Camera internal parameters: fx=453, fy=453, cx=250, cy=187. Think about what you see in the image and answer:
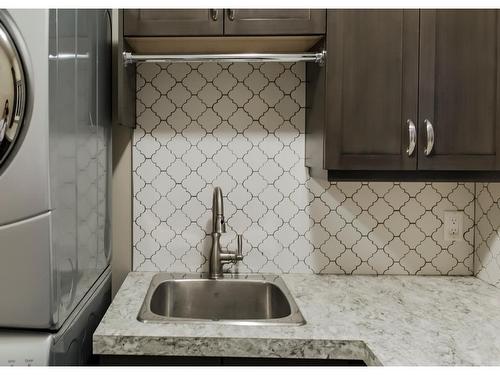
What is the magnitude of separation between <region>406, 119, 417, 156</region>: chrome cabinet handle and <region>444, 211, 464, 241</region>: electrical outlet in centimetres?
53

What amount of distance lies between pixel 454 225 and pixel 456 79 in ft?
2.19

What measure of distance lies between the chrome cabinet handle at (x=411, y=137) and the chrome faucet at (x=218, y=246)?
2.31ft

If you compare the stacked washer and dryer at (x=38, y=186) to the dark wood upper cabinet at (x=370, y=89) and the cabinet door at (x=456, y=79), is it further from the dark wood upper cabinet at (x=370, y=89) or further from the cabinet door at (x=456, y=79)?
the cabinet door at (x=456, y=79)

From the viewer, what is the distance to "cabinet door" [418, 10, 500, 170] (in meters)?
1.51

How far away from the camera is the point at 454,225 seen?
190 cm

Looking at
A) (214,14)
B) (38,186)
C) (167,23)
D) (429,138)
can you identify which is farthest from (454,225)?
(38,186)

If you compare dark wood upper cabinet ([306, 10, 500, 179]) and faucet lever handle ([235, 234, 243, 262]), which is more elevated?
dark wood upper cabinet ([306, 10, 500, 179])

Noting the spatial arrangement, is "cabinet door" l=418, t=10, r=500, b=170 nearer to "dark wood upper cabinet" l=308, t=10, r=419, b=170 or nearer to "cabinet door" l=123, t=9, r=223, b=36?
"dark wood upper cabinet" l=308, t=10, r=419, b=170

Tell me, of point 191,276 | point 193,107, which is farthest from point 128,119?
point 191,276

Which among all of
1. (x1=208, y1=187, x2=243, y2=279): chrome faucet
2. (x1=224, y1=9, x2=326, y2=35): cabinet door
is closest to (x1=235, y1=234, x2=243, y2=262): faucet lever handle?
(x1=208, y1=187, x2=243, y2=279): chrome faucet

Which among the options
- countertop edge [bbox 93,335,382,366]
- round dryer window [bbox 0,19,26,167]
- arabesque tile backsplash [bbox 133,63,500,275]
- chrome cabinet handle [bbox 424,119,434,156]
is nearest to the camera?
round dryer window [bbox 0,19,26,167]

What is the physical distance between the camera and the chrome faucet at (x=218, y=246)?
1739 mm

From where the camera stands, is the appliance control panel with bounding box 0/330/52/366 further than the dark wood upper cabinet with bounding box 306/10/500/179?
No

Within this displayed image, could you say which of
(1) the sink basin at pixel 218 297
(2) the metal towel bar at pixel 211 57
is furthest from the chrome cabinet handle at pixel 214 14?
(1) the sink basin at pixel 218 297
